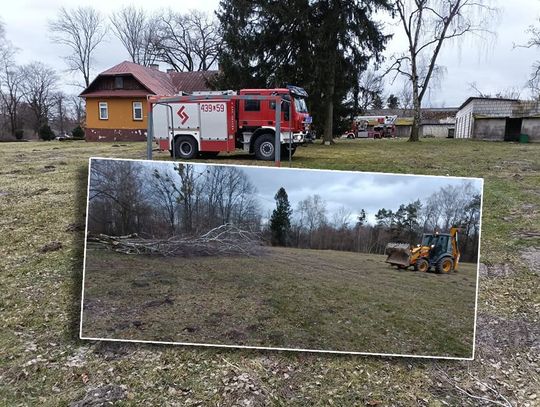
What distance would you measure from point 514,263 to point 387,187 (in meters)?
2.81

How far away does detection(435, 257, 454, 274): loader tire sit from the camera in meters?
2.48

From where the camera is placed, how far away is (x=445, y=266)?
2.52m

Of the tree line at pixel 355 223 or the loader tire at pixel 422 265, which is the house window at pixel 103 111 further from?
the loader tire at pixel 422 265

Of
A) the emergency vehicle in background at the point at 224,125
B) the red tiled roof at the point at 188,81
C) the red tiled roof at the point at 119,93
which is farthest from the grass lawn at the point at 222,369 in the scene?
the red tiled roof at the point at 188,81

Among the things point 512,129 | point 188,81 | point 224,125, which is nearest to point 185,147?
point 224,125

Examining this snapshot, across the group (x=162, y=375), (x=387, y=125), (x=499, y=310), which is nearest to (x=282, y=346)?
(x=162, y=375)

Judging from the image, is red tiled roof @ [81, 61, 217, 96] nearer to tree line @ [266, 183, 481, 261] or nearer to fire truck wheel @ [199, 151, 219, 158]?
fire truck wheel @ [199, 151, 219, 158]

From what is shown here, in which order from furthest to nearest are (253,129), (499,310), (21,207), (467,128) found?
(467,128) < (253,129) < (21,207) < (499,310)

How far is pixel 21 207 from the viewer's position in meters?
5.90

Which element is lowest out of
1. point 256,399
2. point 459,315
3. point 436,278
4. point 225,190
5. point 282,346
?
point 256,399

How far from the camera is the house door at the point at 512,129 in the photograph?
31312mm

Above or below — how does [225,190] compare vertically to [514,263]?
above

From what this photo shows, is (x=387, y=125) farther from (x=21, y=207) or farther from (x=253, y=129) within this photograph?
(x=21, y=207)

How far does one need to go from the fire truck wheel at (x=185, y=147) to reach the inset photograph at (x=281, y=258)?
8.19m
